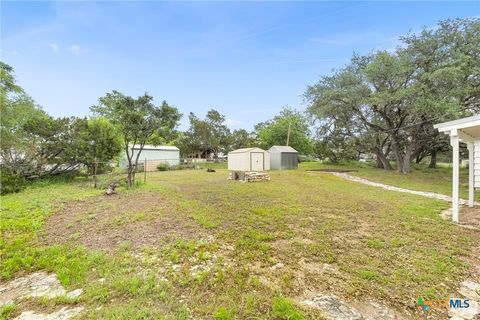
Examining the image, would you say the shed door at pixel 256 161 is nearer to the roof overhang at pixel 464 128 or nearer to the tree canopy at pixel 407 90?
the tree canopy at pixel 407 90

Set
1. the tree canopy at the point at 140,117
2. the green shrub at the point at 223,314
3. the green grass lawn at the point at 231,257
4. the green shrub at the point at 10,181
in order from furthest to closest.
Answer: the tree canopy at the point at 140,117 → the green shrub at the point at 10,181 → the green grass lawn at the point at 231,257 → the green shrub at the point at 223,314

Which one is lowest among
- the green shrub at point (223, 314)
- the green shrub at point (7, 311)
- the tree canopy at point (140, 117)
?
the green shrub at point (7, 311)

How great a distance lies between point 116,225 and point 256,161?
13652 mm

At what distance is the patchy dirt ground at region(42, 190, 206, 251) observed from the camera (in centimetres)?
347

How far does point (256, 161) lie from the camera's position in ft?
56.5

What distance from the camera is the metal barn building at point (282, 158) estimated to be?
17.9 meters

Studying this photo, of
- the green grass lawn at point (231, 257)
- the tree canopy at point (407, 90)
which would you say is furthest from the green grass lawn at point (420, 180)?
the green grass lawn at point (231, 257)

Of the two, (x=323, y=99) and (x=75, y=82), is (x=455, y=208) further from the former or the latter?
(x=75, y=82)

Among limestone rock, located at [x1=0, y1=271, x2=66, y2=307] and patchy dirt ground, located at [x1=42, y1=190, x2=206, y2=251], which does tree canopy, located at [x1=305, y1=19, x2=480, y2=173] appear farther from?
limestone rock, located at [x1=0, y1=271, x2=66, y2=307]

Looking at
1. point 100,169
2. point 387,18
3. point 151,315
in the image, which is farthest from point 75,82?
point 387,18

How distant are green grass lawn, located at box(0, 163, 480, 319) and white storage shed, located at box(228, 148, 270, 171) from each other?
11.6 m

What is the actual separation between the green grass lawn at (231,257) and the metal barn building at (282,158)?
41.3 ft

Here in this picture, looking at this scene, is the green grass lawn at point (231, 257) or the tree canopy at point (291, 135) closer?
the green grass lawn at point (231, 257)

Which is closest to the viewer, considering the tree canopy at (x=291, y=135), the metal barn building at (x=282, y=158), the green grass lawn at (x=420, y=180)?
the green grass lawn at (x=420, y=180)
